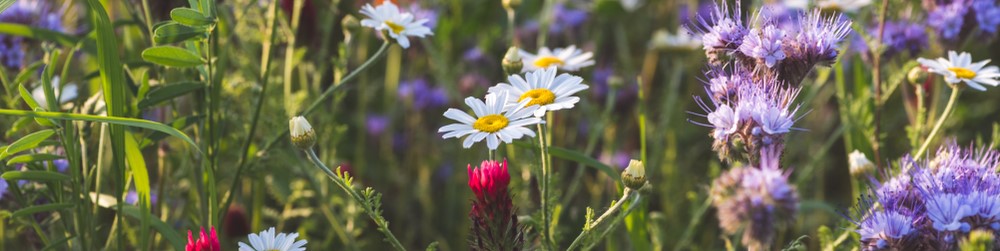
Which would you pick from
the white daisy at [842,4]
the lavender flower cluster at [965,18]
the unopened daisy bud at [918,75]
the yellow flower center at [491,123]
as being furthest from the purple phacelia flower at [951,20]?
the yellow flower center at [491,123]

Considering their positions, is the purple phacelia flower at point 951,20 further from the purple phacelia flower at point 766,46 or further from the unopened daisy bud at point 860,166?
the purple phacelia flower at point 766,46

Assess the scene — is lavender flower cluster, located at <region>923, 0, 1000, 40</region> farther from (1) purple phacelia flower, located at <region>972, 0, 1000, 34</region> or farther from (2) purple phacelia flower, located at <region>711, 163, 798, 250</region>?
(2) purple phacelia flower, located at <region>711, 163, 798, 250</region>

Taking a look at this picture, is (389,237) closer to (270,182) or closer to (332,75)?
(270,182)

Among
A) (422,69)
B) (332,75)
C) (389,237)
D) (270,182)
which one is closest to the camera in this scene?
(389,237)

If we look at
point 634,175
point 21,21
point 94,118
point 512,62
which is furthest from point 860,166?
point 21,21

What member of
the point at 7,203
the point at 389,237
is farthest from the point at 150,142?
the point at 389,237
